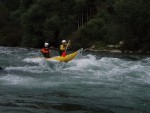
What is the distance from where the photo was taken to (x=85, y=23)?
173 ft

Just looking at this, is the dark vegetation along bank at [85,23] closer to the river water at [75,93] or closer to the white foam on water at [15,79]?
the river water at [75,93]

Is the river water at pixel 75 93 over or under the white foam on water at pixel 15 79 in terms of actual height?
under

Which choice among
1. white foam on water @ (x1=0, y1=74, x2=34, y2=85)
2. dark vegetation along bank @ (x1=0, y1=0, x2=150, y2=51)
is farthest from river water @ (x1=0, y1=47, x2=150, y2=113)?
dark vegetation along bank @ (x1=0, y1=0, x2=150, y2=51)

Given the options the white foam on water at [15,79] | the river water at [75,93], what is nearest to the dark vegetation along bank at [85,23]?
the river water at [75,93]

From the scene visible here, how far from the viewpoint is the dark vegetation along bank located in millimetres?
41312

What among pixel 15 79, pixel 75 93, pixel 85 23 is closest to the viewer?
pixel 75 93

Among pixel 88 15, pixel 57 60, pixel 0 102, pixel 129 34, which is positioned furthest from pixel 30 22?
pixel 0 102

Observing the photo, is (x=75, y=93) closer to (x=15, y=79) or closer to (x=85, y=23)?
(x=15, y=79)

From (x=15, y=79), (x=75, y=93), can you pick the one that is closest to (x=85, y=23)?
(x=15, y=79)

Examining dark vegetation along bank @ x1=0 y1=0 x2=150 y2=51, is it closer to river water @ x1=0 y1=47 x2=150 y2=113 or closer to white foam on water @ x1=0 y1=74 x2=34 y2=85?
river water @ x1=0 y1=47 x2=150 y2=113

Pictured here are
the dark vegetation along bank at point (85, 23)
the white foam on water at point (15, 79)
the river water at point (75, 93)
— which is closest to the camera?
the river water at point (75, 93)

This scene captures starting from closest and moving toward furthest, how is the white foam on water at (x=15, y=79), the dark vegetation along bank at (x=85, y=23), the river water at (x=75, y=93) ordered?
the river water at (x=75, y=93) < the white foam on water at (x=15, y=79) < the dark vegetation along bank at (x=85, y=23)

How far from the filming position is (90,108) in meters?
9.98

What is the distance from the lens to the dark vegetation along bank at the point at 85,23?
136ft
